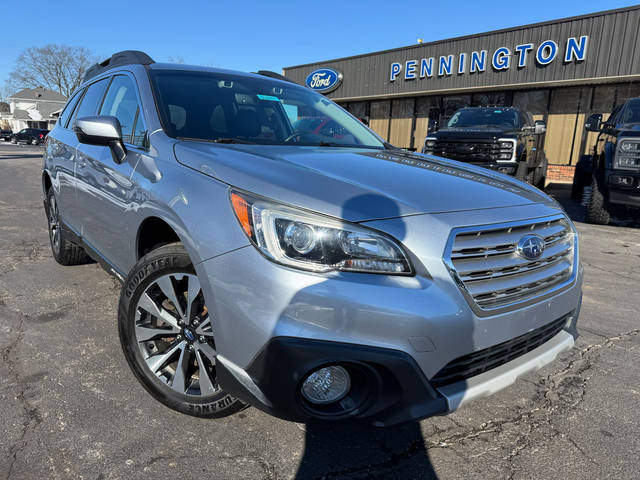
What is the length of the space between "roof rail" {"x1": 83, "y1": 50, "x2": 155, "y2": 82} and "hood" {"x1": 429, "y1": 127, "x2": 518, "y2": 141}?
6347mm

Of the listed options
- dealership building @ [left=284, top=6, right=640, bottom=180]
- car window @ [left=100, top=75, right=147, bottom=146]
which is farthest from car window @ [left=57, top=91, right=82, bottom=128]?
dealership building @ [left=284, top=6, right=640, bottom=180]

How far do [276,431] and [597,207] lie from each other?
7104mm

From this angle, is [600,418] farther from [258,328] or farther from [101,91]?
[101,91]

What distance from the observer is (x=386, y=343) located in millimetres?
1549

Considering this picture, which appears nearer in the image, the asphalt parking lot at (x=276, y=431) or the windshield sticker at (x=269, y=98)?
the asphalt parking lot at (x=276, y=431)

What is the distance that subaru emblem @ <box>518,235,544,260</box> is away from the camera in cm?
185

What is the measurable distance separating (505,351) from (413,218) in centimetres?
68

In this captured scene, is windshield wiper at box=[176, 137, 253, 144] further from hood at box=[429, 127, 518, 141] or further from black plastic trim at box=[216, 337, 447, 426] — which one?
hood at box=[429, 127, 518, 141]

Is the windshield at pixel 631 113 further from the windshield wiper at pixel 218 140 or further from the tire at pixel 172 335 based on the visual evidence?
the tire at pixel 172 335

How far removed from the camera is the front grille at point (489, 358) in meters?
1.67

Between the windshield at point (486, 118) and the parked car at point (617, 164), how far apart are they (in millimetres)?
1698

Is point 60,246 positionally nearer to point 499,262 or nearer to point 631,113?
point 499,262

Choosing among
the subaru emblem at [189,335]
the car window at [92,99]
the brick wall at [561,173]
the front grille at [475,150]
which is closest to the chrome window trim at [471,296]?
the subaru emblem at [189,335]

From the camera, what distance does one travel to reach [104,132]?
239 centimetres
